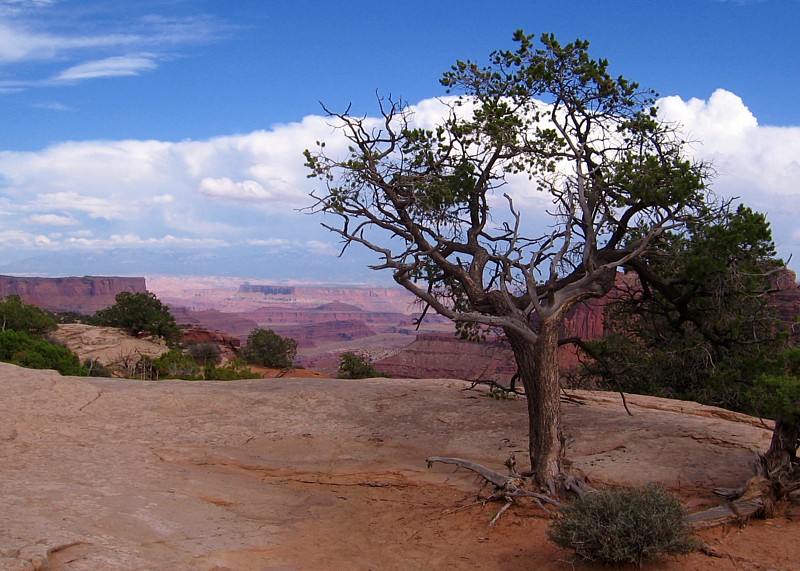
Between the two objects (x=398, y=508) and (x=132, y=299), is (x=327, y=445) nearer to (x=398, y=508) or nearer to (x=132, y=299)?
(x=398, y=508)

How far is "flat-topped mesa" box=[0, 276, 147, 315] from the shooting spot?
113688 millimetres

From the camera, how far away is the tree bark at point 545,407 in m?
9.02

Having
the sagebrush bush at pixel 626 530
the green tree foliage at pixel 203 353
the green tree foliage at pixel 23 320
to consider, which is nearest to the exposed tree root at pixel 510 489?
the sagebrush bush at pixel 626 530

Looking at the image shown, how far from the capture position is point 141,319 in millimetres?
40750

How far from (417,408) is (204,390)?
4389 mm

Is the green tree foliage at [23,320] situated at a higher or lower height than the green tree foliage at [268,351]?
higher

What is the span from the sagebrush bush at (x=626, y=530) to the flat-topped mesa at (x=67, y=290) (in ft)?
380

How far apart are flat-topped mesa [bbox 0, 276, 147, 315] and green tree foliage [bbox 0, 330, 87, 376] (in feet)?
317

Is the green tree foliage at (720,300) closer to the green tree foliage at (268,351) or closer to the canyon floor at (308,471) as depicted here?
the canyon floor at (308,471)

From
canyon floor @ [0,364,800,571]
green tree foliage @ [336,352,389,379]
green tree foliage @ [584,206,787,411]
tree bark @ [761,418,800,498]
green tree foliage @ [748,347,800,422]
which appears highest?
green tree foliage @ [584,206,787,411]

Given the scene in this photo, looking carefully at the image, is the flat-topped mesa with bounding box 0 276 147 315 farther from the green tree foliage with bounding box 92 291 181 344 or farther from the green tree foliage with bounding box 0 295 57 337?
the green tree foliage with bounding box 0 295 57 337

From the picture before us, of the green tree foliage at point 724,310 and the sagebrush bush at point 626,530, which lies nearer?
the sagebrush bush at point 626,530

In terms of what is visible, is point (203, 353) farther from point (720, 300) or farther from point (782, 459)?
point (782, 459)

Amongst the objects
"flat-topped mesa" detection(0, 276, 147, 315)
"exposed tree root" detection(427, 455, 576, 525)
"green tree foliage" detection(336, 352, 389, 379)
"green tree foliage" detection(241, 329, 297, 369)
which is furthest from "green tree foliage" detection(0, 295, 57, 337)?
"flat-topped mesa" detection(0, 276, 147, 315)
